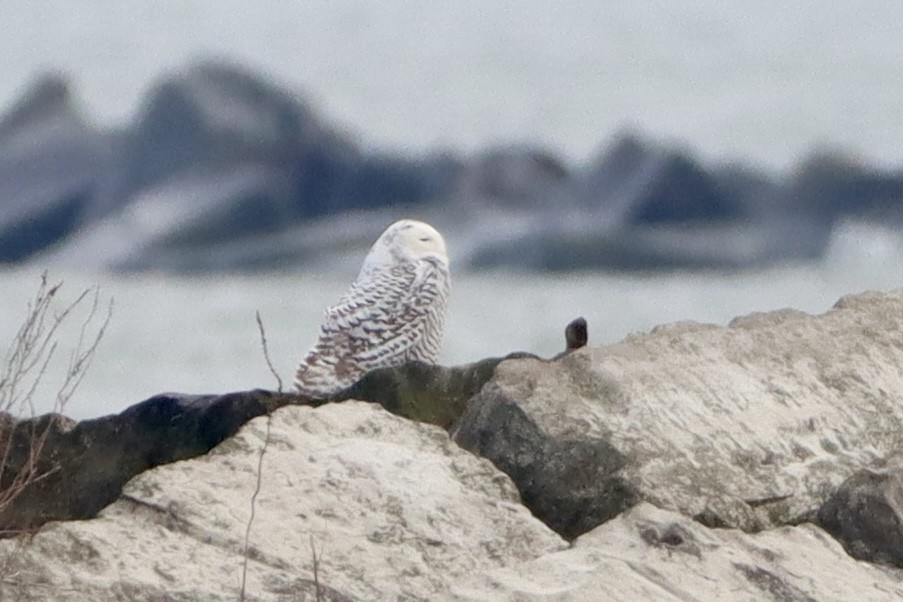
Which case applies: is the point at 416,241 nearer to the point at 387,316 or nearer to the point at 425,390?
the point at 387,316

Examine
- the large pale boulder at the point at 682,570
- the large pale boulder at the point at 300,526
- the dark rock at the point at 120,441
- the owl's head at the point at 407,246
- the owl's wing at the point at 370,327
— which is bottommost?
the large pale boulder at the point at 682,570

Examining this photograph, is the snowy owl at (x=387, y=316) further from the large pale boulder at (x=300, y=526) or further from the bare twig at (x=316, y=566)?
the bare twig at (x=316, y=566)

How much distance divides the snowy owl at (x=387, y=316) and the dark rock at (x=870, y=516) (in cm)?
276

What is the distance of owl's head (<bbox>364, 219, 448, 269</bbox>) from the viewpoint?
7891mm

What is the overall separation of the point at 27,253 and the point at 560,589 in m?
21.4

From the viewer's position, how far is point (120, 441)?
465cm

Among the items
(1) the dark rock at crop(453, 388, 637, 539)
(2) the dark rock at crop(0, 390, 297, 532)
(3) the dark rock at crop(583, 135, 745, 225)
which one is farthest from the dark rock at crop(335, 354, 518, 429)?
(3) the dark rock at crop(583, 135, 745, 225)

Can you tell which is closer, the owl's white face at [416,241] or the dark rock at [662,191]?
the owl's white face at [416,241]

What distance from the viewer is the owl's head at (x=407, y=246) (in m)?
7.89

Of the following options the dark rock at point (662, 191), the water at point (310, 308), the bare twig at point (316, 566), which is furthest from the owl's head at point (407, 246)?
the dark rock at point (662, 191)

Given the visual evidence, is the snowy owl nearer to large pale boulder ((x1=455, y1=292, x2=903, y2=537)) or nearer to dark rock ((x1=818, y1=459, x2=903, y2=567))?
large pale boulder ((x1=455, y1=292, x2=903, y2=537))

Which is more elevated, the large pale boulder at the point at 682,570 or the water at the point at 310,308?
the water at the point at 310,308

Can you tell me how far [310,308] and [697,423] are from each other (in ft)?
53.4

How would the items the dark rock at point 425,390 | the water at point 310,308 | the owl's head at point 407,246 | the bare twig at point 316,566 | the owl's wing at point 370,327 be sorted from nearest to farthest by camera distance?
1. the bare twig at point 316,566
2. the dark rock at point 425,390
3. the owl's wing at point 370,327
4. the owl's head at point 407,246
5. the water at point 310,308
